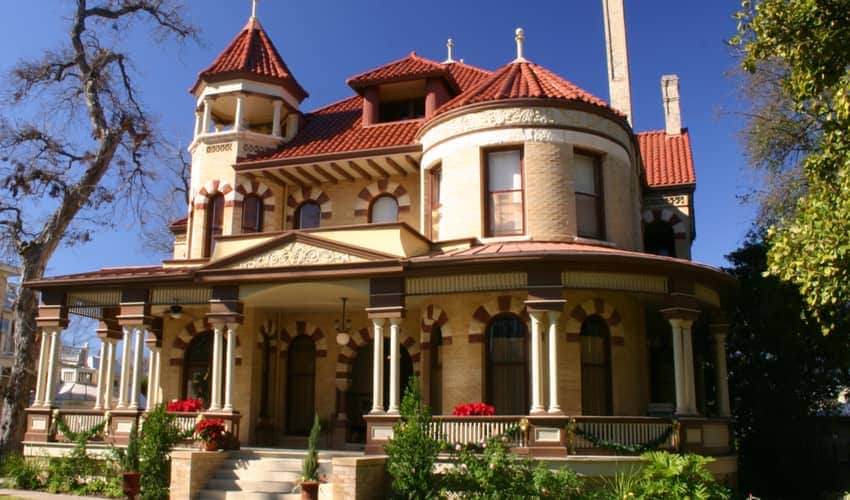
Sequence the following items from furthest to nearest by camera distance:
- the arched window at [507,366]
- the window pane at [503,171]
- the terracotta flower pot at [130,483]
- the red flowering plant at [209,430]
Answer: the window pane at [503,171], the arched window at [507,366], the red flowering plant at [209,430], the terracotta flower pot at [130,483]

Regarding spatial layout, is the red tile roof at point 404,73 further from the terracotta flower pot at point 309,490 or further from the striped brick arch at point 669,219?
the terracotta flower pot at point 309,490

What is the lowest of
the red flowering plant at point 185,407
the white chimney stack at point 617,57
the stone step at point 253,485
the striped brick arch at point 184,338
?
the stone step at point 253,485

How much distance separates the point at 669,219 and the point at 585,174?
5.06 metres

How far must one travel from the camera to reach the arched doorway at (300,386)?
21.4 meters

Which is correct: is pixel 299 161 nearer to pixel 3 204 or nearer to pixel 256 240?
pixel 256 240

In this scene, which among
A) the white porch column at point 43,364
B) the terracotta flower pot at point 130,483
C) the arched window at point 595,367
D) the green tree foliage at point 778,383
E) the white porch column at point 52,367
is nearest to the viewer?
the terracotta flower pot at point 130,483

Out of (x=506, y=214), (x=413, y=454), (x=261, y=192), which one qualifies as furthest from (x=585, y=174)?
(x=261, y=192)

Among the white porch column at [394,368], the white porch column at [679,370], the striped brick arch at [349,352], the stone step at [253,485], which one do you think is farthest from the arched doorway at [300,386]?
the white porch column at [679,370]

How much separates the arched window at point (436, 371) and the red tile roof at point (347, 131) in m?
5.23

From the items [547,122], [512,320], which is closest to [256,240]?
[512,320]

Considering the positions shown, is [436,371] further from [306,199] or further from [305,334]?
[306,199]

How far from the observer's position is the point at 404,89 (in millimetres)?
23422

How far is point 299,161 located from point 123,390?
738cm

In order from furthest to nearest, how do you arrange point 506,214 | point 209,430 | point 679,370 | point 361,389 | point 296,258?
point 361,389 < point 506,214 < point 296,258 < point 209,430 < point 679,370
